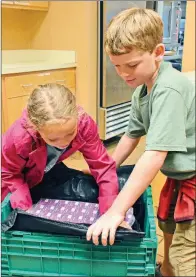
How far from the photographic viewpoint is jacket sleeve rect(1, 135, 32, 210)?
64 centimetres

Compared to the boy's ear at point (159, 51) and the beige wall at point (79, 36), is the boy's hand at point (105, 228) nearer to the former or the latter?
the boy's ear at point (159, 51)

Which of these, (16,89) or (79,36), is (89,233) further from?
(79,36)

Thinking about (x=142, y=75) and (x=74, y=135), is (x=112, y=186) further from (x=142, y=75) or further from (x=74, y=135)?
(x=142, y=75)

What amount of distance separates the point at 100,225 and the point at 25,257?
0.47 ft

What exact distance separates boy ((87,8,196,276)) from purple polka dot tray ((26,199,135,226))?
0.35 ft

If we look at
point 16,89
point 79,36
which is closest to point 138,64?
point 16,89

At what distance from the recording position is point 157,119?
0.47m

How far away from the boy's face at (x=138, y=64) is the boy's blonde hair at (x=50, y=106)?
13cm

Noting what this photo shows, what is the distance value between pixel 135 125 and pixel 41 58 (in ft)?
4.01

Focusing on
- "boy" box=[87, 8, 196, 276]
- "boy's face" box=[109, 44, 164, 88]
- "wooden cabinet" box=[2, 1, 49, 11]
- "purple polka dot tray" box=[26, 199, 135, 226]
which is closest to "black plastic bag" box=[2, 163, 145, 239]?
"purple polka dot tray" box=[26, 199, 135, 226]

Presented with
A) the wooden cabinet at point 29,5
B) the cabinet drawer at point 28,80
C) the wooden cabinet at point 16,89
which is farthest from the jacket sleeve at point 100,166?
the wooden cabinet at point 29,5

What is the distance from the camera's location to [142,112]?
22.5 inches

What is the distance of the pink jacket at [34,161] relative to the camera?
629 mm

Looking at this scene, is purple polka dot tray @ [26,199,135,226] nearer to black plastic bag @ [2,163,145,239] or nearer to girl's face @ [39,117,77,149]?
black plastic bag @ [2,163,145,239]
